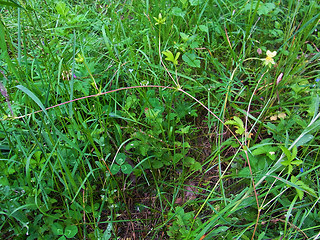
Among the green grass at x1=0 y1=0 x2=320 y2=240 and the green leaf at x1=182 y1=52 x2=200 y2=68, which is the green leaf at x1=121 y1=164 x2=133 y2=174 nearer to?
the green grass at x1=0 y1=0 x2=320 y2=240

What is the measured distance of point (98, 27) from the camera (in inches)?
95.1

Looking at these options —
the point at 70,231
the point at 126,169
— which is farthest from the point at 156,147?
the point at 70,231

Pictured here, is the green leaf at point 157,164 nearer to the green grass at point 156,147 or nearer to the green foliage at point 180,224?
the green grass at point 156,147

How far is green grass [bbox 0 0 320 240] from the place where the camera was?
140cm

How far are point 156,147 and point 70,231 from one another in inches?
25.7

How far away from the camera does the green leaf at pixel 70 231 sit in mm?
1415

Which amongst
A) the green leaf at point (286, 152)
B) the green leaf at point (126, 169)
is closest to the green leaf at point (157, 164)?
the green leaf at point (126, 169)

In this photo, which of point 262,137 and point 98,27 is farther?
point 98,27

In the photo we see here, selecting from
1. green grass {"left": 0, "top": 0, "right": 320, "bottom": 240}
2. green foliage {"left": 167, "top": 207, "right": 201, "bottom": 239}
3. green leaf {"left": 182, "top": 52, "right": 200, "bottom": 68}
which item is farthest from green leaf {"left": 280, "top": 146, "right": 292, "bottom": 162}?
green leaf {"left": 182, "top": 52, "right": 200, "bottom": 68}

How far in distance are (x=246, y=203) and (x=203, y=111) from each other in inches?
29.8

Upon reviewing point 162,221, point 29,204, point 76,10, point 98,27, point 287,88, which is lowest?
point 162,221

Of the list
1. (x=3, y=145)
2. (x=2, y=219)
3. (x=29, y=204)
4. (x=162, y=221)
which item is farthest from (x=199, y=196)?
(x=3, y=145)

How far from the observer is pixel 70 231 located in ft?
4.68

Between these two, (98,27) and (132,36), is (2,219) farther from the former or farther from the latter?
(98,27)
